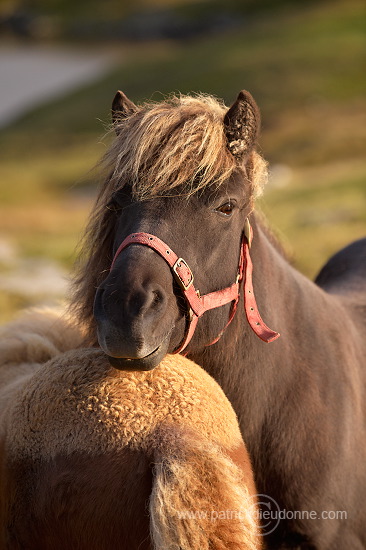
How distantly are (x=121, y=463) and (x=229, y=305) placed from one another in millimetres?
1005

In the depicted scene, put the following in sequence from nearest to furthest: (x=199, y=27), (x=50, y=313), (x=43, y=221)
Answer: (x=50, y=313) < (x=43, y=221) < (x=199, y=27)

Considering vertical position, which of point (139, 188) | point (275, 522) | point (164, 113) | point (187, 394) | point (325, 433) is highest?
point (164, 113)

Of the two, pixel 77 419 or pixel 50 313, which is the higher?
pixel 50 313

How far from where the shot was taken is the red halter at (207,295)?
112 inches

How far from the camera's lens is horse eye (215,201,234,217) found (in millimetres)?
3068

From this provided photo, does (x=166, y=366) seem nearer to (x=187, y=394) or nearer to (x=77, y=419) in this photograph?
(x=187, y=394)

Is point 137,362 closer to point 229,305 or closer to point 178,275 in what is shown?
point 178,275

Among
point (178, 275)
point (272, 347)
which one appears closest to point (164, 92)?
point (272, 347)

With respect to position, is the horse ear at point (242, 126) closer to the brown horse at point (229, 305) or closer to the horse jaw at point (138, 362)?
the brown horse at point (229, 305)

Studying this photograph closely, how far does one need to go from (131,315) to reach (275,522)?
1.34m

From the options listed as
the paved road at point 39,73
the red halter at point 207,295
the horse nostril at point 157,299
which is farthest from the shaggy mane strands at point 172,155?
the paved road at point 39,73

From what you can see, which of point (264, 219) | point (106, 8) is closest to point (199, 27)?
point (106, 8)

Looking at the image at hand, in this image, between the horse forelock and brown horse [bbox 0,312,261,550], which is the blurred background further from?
brown horse [bbox 0,312,261,550]

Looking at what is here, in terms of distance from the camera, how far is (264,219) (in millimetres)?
3965
